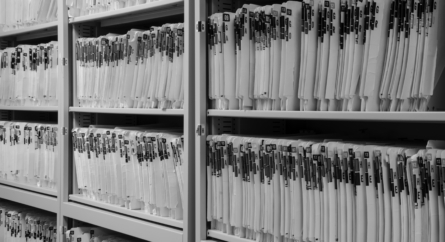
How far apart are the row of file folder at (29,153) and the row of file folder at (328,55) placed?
42.7 inches

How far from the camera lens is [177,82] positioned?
1.89m

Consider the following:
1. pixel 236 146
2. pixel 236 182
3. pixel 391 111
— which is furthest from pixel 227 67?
pixel 391 111

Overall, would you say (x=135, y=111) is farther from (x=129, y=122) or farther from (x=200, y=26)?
(x=129, y=122)

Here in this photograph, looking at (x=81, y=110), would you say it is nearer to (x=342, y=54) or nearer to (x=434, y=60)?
(x=342, y=54)

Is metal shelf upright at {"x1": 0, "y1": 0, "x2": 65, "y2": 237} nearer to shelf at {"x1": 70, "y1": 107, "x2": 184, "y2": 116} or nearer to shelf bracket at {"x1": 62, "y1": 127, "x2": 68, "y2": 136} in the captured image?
shelf bracket at {"x1": 62, "y1": 127, "x2": 68, "y2": 136}

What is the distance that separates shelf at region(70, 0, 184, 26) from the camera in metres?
1.92

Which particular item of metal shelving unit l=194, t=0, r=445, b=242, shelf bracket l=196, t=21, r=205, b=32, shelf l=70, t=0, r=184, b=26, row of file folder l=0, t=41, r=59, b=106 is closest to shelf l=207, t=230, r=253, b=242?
metal shelving unit l=194, t=0, r=445, b=242

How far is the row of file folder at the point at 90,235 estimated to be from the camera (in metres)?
2.28

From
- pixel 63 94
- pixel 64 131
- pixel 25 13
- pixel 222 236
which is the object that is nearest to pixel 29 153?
pixel 64 131

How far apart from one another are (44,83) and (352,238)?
1778 mm

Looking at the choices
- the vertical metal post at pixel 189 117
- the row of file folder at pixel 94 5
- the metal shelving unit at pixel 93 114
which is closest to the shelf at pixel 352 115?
the vertical metal post at pixel 189 117

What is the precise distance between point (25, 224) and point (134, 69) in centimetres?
123

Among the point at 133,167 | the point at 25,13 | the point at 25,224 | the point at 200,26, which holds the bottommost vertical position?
the point at 25,224

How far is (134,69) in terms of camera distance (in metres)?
2.07
